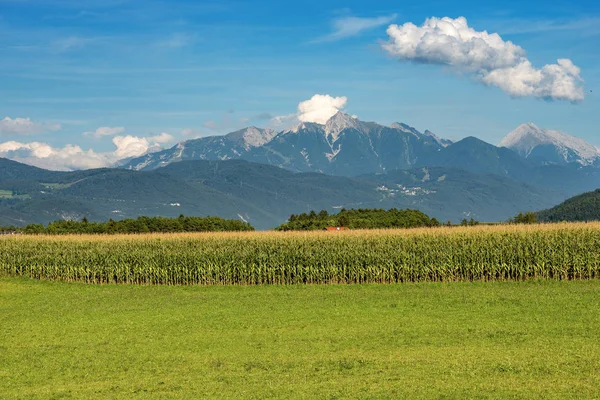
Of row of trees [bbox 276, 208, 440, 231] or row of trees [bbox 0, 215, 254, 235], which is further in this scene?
row of trees [bbox 276, 208, 440, 231]

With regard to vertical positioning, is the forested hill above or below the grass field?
above

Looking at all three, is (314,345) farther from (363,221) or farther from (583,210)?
(583,210)

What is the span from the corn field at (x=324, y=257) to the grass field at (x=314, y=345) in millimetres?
4677

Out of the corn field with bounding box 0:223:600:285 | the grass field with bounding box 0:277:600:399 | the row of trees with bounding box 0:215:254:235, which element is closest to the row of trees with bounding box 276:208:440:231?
the row of trees with bounding box 0:215:254:235

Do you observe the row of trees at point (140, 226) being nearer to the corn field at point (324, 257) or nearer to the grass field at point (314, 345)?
the corn field at point (324, 257)

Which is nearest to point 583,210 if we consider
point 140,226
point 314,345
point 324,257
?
point 140,226

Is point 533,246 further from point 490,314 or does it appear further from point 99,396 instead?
point 99,396

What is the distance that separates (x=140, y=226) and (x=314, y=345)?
53837 millimetres

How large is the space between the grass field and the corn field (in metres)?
4.68

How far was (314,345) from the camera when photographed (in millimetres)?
21797

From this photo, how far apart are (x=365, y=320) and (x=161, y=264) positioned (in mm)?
22834

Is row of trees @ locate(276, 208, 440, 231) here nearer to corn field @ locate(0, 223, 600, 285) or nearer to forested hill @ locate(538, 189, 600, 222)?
corn field @ locate(0, 223, 600, 285)

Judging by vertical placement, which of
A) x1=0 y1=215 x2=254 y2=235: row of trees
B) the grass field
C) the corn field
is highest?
x1=0 y1=215 x2=254 y2=235: row of trees

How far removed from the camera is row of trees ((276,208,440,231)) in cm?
7288
